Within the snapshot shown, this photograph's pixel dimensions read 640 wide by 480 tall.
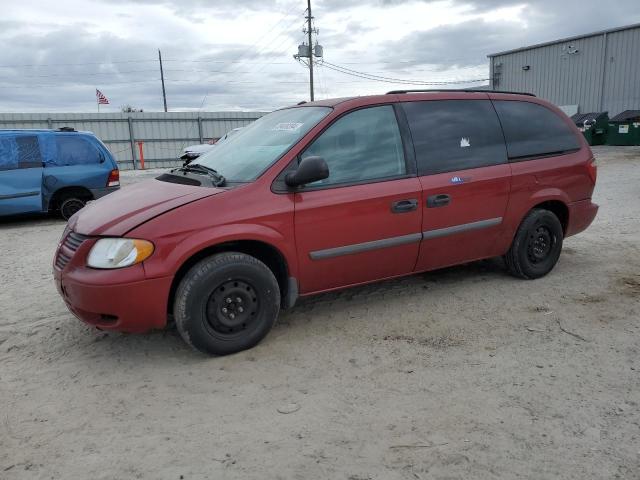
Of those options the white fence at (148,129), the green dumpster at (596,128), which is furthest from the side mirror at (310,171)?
the green dumpster at (596,128)

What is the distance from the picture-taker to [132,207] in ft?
11.7

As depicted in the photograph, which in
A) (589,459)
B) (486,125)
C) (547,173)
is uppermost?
(486,125)

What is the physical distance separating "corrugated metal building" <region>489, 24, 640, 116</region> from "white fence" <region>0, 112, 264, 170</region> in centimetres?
1728

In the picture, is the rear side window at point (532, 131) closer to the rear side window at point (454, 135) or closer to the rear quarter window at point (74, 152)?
the rear side window at point (454, 135)

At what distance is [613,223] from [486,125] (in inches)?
155

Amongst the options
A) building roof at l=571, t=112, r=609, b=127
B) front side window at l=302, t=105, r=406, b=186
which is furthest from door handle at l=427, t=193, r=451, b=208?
building roof at l=571, t=112, r=609, b=127

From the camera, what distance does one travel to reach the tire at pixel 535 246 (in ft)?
15.8

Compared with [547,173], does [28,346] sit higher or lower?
lower

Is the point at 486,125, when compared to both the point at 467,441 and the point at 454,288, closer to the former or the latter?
the point at 454,288

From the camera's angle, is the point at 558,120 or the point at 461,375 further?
the point at 558,120

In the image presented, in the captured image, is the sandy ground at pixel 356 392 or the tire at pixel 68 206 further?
the tire at pixel 68 206

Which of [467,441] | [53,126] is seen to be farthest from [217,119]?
[467,441]

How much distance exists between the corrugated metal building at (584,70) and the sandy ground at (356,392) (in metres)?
25.6

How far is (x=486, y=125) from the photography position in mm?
4602
